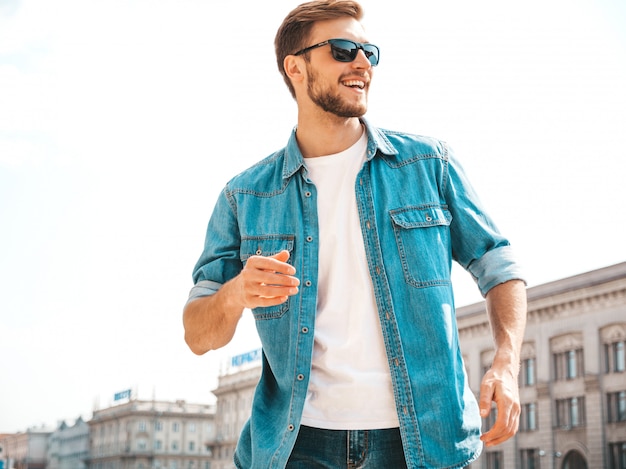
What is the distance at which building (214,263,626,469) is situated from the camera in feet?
131

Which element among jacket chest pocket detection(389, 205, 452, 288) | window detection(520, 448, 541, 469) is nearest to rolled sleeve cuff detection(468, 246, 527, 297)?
jacket chest pocket detection(389, 205, 452, 288)

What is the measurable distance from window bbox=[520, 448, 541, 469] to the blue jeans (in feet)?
142

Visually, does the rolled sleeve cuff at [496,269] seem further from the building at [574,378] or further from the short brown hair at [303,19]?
the building at [574,378]

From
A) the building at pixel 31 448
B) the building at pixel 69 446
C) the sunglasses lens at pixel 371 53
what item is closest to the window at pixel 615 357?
the sunglasses lens at pixel 371 53

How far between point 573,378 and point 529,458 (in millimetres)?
4973

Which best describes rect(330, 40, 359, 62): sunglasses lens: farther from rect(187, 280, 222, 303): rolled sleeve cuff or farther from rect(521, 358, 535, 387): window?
rect(521, 358, 535, 387): window

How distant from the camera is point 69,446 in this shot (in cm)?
13538

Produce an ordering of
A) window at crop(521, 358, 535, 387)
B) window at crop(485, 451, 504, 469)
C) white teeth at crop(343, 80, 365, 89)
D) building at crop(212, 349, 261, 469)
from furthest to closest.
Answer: building at crop(212, 349, 261, 469) < window at crop(485, 451, 504, 469) < window at crop(521, 358, 535, 387) < white teeth at crop(343, 80, 365, 89)

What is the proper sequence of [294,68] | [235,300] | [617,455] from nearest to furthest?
1. [235,300]
2. [294,68]
3. [617,455]

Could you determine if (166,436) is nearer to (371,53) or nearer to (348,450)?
(371,53)

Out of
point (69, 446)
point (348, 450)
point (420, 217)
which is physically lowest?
point (348, 450)

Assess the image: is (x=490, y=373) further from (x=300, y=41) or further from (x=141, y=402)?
(x=141, y=402)

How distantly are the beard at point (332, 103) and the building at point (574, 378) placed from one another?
39283 millimetres

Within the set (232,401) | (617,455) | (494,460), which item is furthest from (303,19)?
(232,401)
